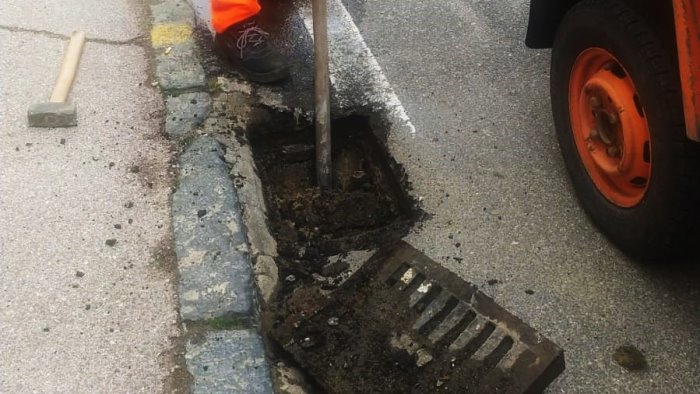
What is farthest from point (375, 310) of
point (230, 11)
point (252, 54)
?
point (230, 11)

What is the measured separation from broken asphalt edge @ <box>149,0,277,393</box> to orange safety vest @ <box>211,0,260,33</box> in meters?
0.28

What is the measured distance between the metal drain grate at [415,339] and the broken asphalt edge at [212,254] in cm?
17

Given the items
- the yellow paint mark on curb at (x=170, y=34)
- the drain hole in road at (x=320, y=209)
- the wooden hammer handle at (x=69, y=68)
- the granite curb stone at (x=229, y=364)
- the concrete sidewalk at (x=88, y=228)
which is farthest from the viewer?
the yellow paint mark on curb at (x=170, y=34)

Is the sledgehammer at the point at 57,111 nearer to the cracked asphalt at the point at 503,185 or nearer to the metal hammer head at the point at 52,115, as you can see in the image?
the metal hammer head at the point at 52,115

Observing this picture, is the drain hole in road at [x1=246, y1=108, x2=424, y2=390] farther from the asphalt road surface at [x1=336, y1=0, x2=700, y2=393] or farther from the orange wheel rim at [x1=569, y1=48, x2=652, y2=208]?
the orange wheel rim at [x1=569, y1=48, x2=652, y2=208]

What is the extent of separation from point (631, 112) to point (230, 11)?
1980mm

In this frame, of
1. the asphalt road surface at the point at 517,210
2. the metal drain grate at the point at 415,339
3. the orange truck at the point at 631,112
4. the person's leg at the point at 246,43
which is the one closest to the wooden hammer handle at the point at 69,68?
the person's leg at the point at 246,43

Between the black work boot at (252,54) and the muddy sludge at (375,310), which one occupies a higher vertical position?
the black work boot at (252,54)

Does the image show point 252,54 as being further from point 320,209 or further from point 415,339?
point 415,339

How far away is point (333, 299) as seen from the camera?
2434 mm

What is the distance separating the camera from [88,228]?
2.61 m

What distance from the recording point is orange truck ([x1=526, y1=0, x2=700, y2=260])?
2.12 m

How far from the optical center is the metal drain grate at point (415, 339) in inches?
82.4

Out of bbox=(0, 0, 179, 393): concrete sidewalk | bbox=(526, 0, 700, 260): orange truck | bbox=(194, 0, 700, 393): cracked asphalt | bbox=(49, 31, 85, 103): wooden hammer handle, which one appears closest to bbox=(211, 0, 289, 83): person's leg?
bbox=(194, 0, 700, 393): cracked asphalt
